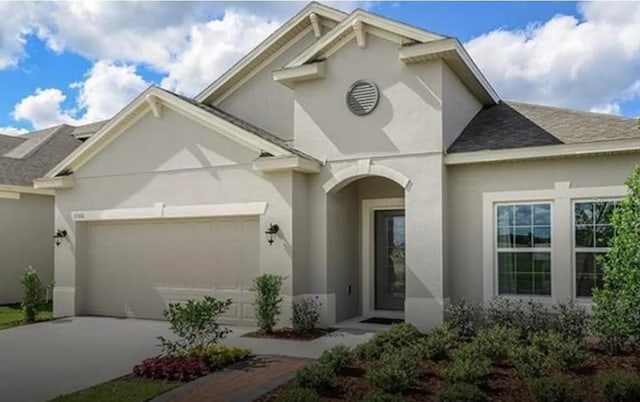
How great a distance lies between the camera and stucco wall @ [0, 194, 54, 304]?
16.7 meters

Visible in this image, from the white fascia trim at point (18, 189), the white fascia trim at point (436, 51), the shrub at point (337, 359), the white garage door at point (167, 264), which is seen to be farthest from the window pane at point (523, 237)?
the white fascia trim at point (18, 189)

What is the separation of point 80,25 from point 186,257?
585 cm

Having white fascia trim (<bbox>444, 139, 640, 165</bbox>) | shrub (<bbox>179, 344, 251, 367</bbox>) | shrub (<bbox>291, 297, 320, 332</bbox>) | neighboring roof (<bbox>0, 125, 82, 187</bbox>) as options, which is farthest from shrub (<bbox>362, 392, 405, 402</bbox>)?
neighboring roof (<bbox>0, 125, 82, 187</bbox>)

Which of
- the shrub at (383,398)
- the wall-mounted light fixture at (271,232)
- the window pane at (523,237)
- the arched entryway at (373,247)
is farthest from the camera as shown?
the arched entryway at (373,247)

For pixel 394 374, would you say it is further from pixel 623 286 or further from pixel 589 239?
pixel 589 239

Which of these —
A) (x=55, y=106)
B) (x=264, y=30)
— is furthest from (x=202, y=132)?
(x=55, y=106)

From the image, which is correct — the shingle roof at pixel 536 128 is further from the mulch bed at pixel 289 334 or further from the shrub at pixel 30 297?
the shrub at pixel 30 297

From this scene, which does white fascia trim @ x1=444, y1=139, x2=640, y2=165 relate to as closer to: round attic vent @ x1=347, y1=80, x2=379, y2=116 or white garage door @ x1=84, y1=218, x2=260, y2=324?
round attic vent @ x1=347, y1=80, x2=379, y2=116

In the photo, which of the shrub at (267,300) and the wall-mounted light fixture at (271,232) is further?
the wall-mounted light fixture at (271,232)

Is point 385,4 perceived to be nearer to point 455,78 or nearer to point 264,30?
point 455,78

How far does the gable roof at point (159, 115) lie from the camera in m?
11.9

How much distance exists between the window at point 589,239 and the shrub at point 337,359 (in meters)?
5.18

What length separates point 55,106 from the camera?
23.8 meters


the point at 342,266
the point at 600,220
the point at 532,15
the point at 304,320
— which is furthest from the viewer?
the point at 532,15
